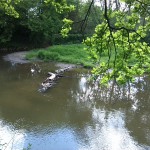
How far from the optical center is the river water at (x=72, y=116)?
37.5 ft

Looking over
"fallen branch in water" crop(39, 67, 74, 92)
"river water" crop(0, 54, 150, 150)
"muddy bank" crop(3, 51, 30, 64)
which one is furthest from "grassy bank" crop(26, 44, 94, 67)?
"river water" crop(0, 54, 150, 150)

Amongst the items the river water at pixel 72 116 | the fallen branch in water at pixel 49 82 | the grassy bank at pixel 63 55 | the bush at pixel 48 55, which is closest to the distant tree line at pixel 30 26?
the grassy bank at pixel 63 55

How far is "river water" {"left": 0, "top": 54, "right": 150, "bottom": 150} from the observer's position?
37.5 ft

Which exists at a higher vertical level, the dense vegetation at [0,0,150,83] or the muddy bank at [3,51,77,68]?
the dense vegetation at [0,0,150,83]

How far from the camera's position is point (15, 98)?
16.2 m

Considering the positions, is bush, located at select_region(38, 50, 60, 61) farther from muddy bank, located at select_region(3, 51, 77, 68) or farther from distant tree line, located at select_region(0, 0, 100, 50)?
distant tree line, located at select_region(0, 0, 100, 50)

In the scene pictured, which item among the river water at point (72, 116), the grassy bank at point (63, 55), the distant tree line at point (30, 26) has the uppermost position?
the distant tree line at point (30, 26)

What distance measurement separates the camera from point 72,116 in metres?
14.1

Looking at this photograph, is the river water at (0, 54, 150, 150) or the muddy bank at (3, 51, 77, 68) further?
the muddy bank at (3, 51, 77, 68)

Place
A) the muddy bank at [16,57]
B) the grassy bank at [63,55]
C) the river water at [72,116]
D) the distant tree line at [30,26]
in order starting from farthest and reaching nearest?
the distant tree line at [30,26]
the grassy bank at [63,55]
the muddy bank at [16,57]
the river water at [72,116]

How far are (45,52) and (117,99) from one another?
13.5 metres

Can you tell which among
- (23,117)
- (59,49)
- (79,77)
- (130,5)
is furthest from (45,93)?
(59,49)

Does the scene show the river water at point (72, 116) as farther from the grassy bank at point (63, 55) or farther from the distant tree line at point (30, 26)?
the distant tree line at point (30, 26)

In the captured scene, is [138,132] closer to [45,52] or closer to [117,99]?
[117,99]
